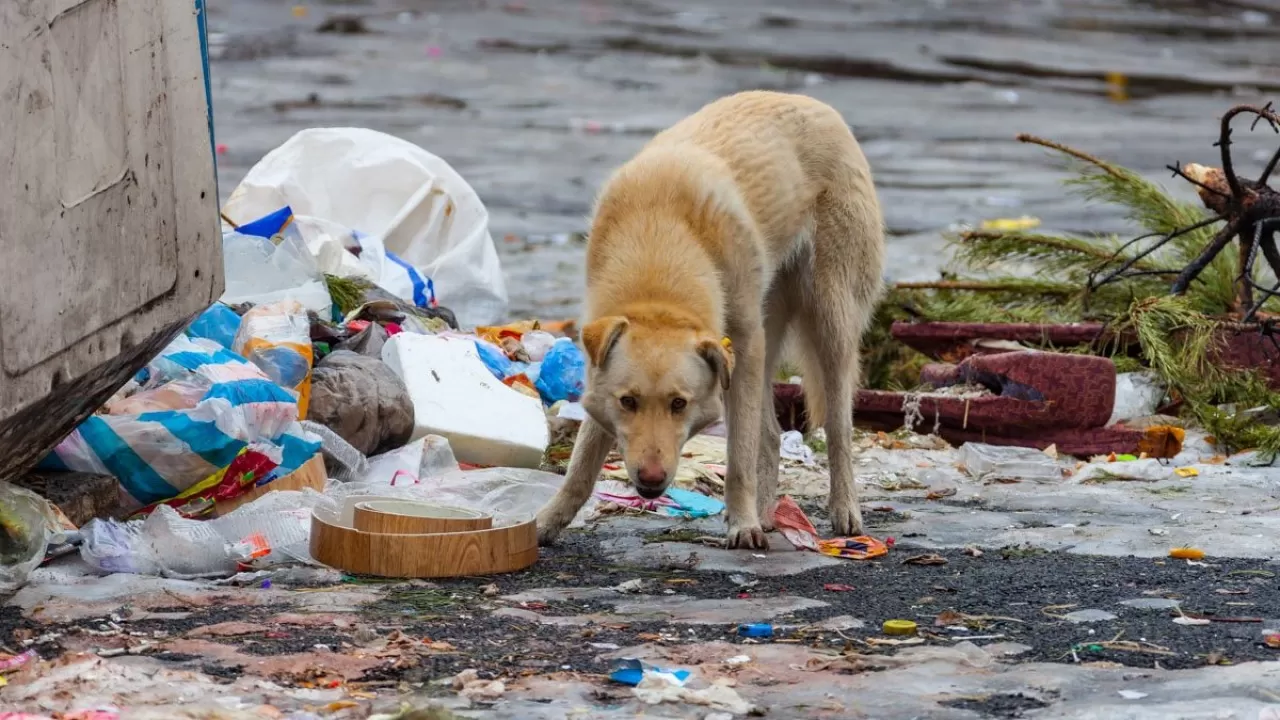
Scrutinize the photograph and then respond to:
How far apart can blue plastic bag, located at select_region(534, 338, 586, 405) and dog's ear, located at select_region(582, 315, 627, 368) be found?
2067 mm

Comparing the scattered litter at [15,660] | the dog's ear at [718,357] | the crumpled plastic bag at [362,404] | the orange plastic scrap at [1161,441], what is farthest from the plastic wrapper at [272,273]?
the orange plastic scrap at [1161,441]

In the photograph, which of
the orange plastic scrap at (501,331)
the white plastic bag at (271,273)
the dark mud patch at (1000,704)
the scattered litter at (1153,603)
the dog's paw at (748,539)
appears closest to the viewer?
the dark mud patch at (1000,704)

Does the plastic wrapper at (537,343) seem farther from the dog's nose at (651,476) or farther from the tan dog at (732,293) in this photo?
the dog's nose at (651,476)

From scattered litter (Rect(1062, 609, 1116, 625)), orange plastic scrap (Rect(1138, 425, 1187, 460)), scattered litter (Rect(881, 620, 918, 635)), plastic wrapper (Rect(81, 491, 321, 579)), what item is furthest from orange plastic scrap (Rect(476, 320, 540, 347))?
scattered litter (Rect(1062, 609, 1116, 625))

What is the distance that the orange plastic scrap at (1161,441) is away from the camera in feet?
22.5

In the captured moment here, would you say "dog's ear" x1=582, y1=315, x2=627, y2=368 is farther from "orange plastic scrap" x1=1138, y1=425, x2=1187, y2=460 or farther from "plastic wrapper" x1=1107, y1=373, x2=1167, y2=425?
→ "plastic wrapper" x1=1107, y1=373, x2=1167, y2=425

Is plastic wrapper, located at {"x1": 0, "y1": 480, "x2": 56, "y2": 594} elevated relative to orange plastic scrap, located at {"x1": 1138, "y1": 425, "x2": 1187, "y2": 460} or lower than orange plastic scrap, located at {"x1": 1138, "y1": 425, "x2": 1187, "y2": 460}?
elevated

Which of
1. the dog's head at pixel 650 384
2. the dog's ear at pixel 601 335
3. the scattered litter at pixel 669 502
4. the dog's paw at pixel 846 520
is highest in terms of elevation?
the dog's ear at pixel 601 335

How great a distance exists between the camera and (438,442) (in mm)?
6125

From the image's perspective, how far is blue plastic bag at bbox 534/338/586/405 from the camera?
23.1ft

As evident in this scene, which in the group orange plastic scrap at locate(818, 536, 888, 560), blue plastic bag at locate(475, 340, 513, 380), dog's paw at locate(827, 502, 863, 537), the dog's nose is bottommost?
dog's paw at locate(827, 502, 863, 537)

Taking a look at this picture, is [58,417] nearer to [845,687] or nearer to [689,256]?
[689,256]

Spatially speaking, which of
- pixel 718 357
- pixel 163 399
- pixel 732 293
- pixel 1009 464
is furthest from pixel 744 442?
pixel 163 399

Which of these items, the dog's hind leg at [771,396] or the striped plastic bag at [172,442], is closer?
the striped plastic bag at [172,442]
